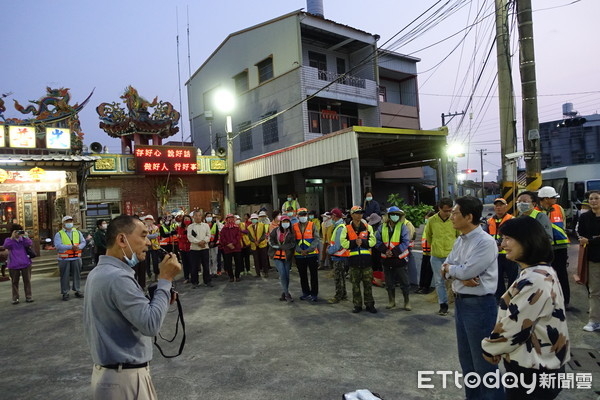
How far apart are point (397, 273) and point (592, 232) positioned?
301 centimetres

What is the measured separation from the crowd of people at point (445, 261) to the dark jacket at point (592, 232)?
0.05 ft

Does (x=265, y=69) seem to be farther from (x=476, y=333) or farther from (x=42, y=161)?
(x=476, y=333)

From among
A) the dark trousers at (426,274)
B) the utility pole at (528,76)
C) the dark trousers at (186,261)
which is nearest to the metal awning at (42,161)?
the dark trousers at (186,261)

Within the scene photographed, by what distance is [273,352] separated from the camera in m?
4.89

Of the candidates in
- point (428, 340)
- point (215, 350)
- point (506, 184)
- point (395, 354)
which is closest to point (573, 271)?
point (506, 184)

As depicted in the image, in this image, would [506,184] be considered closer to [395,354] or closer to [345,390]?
[395,354]

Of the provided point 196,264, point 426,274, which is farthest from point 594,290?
point 196,264

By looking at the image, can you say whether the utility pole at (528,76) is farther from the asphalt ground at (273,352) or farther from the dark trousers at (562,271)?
the asphalt ground at (273,352)

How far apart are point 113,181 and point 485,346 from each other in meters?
18.2

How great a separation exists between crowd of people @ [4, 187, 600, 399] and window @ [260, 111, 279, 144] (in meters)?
8.20

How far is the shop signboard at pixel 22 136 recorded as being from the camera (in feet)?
42.5

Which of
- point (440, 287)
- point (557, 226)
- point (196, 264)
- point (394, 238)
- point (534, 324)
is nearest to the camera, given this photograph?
point (534, 324)

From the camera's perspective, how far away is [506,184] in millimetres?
7535

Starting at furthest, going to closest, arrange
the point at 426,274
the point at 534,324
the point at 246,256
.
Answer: the point at 246,256 → the point at 426,274 → the point at 534,324
